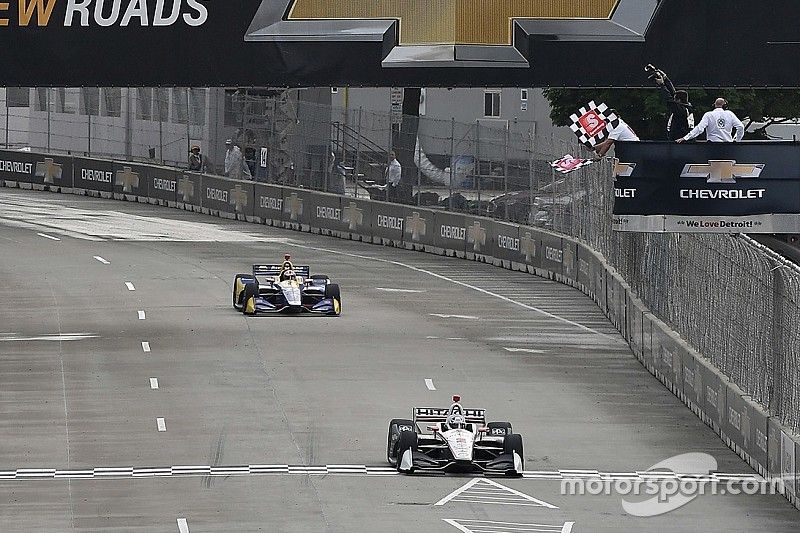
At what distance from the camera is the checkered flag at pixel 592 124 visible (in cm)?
3544

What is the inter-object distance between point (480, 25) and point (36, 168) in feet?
91.6

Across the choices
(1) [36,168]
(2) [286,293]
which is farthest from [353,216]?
(1) [36,168]

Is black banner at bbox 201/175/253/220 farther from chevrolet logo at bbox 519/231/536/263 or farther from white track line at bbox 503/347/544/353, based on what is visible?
white track line at bbox 503/347/544/353

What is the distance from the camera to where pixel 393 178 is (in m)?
46.2

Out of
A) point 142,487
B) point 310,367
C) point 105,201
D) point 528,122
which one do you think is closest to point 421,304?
point 310,367

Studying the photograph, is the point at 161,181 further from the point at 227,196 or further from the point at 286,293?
the point at 286,293

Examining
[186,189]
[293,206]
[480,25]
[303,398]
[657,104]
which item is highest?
[480,25]

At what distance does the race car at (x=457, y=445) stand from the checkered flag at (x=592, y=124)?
52.3 ft

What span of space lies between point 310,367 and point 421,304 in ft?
25.9

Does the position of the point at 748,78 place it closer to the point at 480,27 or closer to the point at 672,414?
the point at 480,27

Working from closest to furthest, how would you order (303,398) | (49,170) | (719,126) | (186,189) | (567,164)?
(303,398), (719,126), (567,164), (186,189), (49,170)

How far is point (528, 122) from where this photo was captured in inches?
2849

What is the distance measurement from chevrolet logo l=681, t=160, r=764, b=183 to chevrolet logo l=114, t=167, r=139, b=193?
1362 inches

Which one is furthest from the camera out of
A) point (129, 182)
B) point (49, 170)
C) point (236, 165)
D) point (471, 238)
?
point (49, 170)
